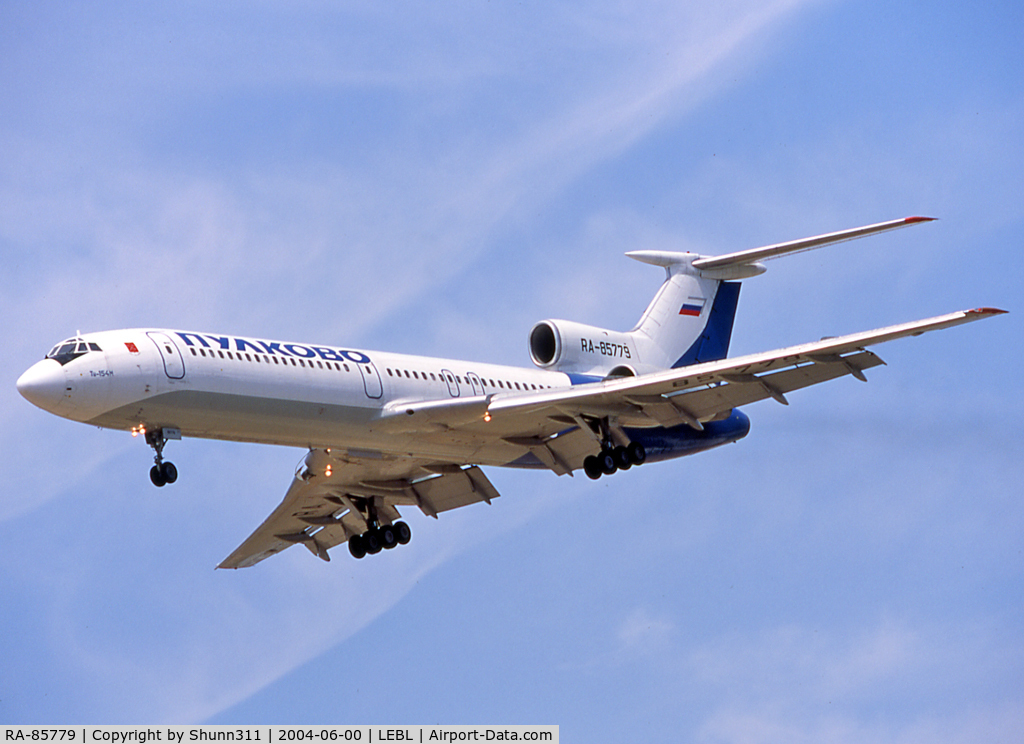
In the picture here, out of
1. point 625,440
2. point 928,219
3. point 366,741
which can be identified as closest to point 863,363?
point 928,219

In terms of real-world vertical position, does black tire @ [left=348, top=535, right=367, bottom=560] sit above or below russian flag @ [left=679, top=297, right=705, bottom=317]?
below

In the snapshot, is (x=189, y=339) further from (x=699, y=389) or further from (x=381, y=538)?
(x=699, y=389)

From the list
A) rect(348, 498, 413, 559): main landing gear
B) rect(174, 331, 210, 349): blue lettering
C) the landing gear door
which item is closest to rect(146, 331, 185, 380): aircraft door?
rect(174, 331, 210, 349): blue lettering

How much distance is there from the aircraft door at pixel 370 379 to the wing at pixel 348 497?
2544 mm

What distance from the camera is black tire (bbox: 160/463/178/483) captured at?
25.9m

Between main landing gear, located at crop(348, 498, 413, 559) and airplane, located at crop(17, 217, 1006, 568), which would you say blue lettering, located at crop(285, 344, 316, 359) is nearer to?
airplane, located at crop(17, 217, 1006, 568)

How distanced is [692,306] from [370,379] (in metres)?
10.2

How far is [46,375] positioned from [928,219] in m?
15.8

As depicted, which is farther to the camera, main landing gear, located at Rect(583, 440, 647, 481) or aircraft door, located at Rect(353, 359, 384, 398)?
main landing gear, located at Rect(583, 440, 647, 481)

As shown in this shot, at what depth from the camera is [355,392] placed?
1091 inches

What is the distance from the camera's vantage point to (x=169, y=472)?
25953 mm

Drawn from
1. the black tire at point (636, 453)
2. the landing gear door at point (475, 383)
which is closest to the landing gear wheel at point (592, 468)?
the black tire at point (636, 453)

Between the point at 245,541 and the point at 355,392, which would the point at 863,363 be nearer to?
the point at 355,392

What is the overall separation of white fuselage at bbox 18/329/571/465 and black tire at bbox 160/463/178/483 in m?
0.71
